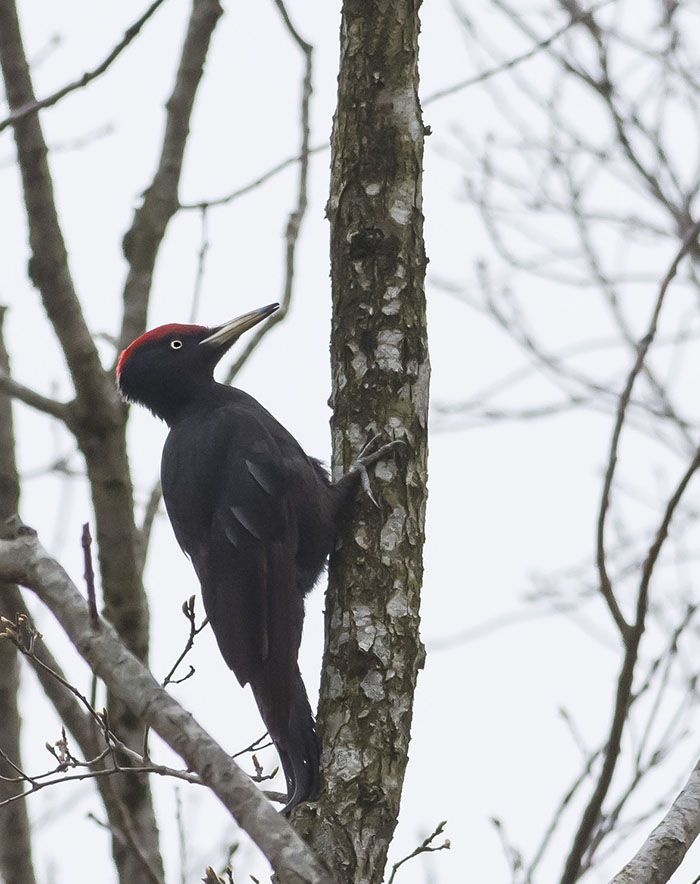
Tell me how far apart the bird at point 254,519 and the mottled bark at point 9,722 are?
1.71 feet

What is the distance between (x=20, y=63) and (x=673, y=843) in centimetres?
303

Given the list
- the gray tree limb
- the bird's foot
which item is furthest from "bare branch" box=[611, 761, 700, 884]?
the bird's foot

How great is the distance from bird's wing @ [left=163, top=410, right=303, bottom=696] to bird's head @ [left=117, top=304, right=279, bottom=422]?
34 cm

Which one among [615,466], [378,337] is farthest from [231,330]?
[615,466]

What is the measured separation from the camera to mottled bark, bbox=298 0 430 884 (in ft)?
9.78

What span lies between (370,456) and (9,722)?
169 cm

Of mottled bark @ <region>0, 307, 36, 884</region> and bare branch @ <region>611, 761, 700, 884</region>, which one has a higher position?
mottled bark @ <region>0, 307, 36, 884</region>

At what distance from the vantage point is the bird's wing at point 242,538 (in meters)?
3.42

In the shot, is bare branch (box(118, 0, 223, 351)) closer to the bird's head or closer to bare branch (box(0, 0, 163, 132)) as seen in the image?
the bird's head

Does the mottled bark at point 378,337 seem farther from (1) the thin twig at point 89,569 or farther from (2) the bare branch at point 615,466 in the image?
(1) the thin twig at point 89,569

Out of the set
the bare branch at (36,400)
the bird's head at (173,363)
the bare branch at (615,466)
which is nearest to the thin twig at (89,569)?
the bare branch at (615,466)

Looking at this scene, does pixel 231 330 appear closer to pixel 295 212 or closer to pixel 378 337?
pixel 295 212

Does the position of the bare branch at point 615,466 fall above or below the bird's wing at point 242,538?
below

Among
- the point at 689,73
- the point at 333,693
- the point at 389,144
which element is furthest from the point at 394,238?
the point at 689,73
